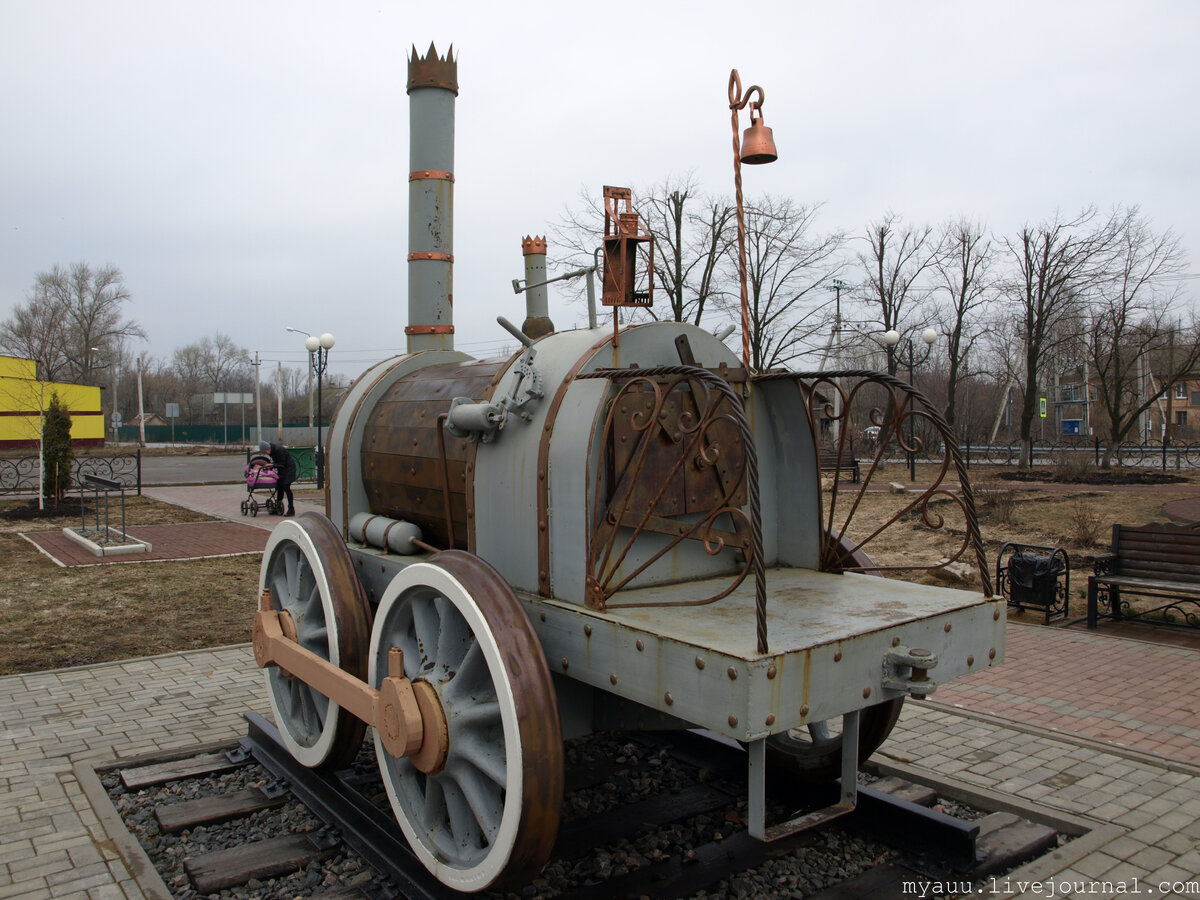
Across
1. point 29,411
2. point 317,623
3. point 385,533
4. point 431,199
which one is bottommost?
point 317,623

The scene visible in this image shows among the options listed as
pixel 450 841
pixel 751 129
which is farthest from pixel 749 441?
pixel 450 841

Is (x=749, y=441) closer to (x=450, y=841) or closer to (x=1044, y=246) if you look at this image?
(x=450, y=841)

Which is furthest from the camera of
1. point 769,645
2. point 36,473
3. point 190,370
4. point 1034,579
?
point 190,370

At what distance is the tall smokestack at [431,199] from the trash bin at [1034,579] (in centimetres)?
569

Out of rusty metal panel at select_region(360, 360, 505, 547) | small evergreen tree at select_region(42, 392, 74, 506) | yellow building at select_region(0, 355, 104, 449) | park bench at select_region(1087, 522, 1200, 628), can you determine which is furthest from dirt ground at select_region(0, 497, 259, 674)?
yellow building at select_region(0, 355, 104, 449)

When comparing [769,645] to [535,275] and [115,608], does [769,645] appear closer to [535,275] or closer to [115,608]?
[535,275]

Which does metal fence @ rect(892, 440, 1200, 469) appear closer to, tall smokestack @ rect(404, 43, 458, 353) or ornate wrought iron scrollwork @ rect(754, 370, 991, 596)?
tall smokestack @ rect(404, 43, 458, 353)

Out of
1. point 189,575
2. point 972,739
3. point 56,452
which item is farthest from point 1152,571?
point 56,452

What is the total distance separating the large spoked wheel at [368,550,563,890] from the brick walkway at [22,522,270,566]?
377 inches

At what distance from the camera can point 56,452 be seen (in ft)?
58.4

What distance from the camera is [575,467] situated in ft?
10.4

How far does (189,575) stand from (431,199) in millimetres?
7253

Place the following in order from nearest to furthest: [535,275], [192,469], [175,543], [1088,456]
A: [535,275]
[175,543]
[1088,456]
[192,469]

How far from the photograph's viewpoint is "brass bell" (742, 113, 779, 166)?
346cm
